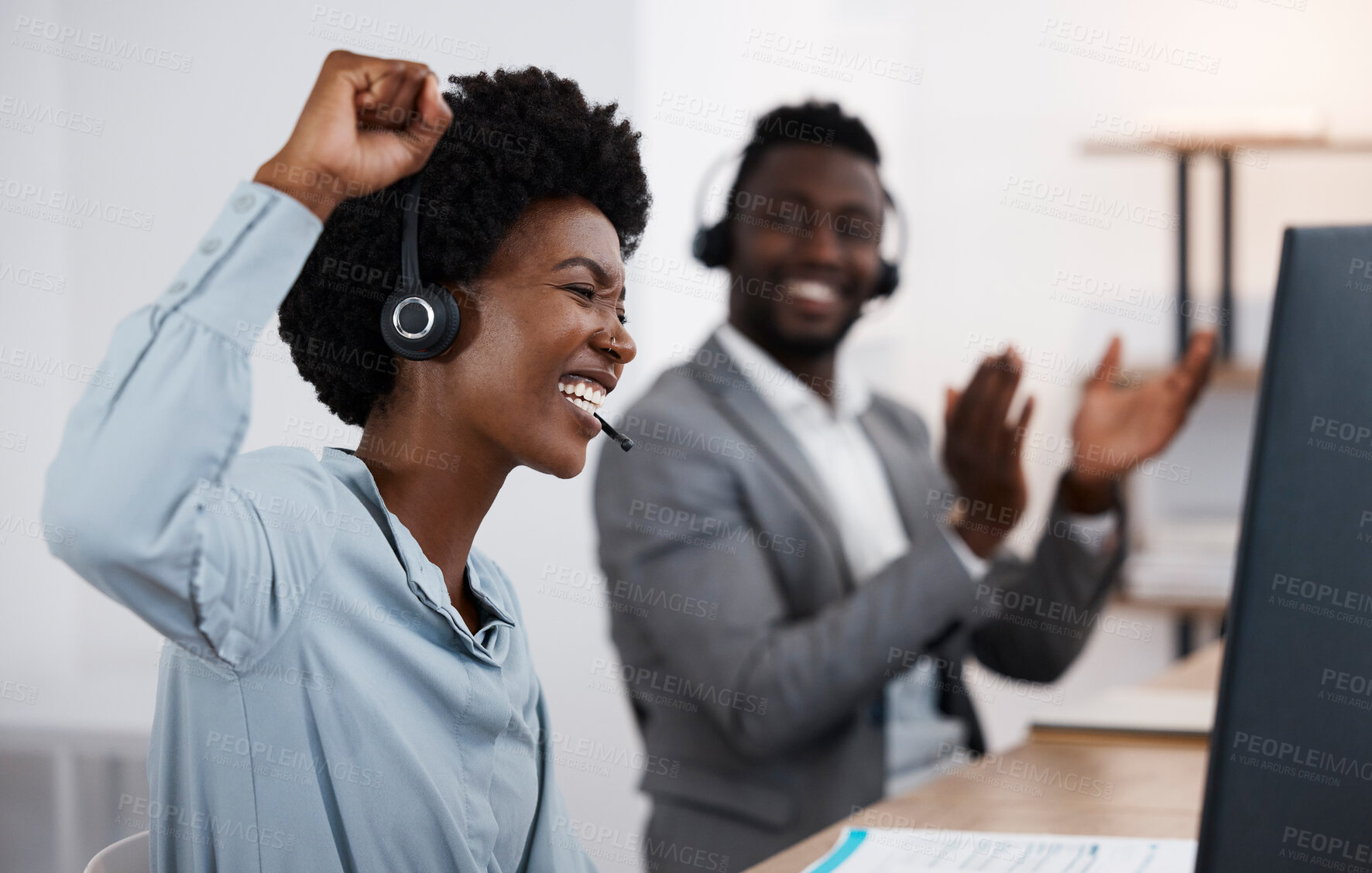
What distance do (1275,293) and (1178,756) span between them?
889 millimetres

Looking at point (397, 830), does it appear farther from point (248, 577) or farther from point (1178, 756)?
point (1178, 756)

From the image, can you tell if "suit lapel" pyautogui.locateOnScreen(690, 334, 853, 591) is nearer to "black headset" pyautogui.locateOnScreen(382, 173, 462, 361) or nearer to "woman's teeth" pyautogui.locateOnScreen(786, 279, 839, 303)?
"woman's teeth" pyautogui.locateOnScreen(786, 279, 839, 303)

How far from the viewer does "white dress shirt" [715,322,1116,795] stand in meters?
1.54

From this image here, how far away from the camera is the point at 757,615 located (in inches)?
53.7

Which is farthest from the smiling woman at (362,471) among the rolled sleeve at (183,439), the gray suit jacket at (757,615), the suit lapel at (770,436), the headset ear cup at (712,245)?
Answer: the headset ear cup at (712,245)

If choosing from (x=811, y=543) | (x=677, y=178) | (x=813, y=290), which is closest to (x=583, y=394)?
(x=811, y=543)

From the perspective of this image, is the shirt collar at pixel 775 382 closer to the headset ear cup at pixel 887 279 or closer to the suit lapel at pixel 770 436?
the suit lapel at pixel 770 436

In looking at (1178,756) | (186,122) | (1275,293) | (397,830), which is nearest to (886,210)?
(1178,756)

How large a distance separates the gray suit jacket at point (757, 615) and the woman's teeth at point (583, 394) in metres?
0.78

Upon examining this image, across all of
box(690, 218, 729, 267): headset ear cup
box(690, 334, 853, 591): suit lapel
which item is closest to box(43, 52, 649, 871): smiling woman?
box(690, 334, 853, 591): suit lapel

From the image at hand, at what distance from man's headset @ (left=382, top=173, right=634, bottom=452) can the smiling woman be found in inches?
0.4

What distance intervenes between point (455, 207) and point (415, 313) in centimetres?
7

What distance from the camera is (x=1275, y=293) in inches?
19.7

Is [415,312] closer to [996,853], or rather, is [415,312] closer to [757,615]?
[996,853]
